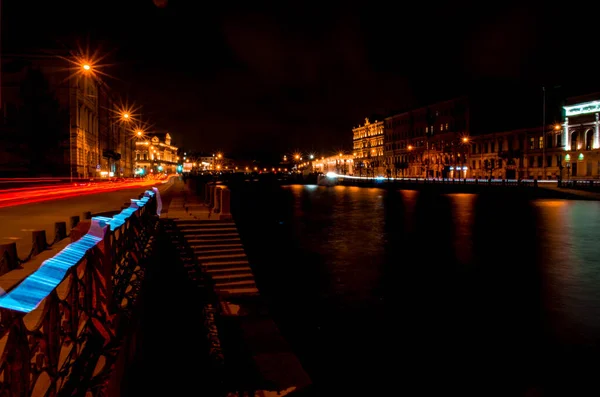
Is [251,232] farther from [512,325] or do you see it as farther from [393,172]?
[393,172]

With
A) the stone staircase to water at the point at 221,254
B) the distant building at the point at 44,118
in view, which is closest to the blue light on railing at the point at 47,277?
the stone staircase to water at the point at 221,254

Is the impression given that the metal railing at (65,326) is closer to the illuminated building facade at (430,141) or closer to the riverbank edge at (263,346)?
the riverbank edge at (263,346)

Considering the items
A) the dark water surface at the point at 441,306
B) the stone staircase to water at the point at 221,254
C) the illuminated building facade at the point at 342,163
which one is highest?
the illuminated building facade at the point at 342,163

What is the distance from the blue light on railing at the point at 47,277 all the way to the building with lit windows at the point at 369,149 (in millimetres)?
132187

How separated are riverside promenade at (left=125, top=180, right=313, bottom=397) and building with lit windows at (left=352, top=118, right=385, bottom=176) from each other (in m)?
120

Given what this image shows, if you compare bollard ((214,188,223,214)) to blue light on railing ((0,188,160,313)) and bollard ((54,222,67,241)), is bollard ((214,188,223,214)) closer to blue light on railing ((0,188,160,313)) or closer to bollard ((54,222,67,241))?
bollard ((54,222,67,241))

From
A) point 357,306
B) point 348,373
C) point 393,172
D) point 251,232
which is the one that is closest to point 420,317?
point 357,306

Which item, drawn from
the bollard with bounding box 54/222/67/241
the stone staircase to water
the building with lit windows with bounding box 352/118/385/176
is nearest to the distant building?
the stone staircase to water

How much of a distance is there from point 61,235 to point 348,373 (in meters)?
8.87

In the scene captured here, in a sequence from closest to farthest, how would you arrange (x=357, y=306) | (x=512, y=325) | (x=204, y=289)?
1. (x=512, y=325)
2. (x=357, y=306)
3. (x=204, y=289)

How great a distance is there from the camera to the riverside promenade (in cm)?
866

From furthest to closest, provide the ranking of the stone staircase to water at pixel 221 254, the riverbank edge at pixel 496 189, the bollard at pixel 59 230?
the riverbank edge at pixel 496 189
the stone staircase to water at pixel 221 254
the bollard at pixel 59 230

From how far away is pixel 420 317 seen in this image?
43.6ft

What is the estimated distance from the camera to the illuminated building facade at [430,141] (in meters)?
95.9
